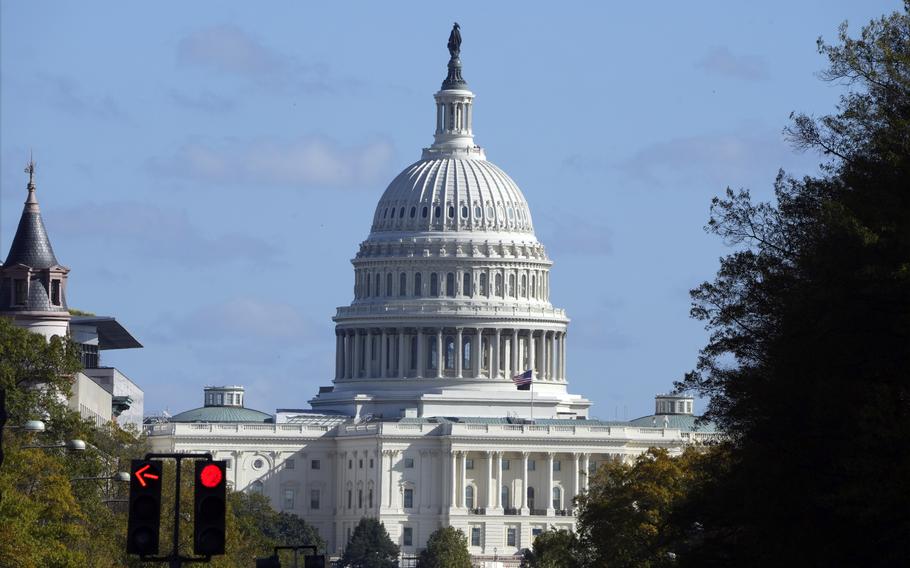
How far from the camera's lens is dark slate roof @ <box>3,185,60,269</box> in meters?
154

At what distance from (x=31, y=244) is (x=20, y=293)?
2788 millimetres

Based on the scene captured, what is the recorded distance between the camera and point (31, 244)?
506 ft

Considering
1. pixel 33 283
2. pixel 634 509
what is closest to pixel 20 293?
pixel 33 283

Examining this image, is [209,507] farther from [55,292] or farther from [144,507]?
[55,292]

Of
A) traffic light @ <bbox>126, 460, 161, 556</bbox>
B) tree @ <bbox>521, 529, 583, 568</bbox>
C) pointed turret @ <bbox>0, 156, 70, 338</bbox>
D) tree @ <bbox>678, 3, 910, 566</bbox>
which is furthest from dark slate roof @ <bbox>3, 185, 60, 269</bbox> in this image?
traffic light @ <bbox>126, 460, 161, 556</bbox>

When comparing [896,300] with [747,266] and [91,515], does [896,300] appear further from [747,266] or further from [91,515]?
[91,515]

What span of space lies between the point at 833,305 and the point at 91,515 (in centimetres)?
5945

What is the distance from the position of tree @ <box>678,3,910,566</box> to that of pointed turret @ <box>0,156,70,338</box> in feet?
241

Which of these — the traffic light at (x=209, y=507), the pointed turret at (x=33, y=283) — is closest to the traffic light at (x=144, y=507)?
the traffic light at (x=209, y=507)

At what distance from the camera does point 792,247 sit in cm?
8469

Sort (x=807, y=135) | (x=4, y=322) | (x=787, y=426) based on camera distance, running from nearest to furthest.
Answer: (x=787, y=426) → (x=807, y=135) → (x=4, y=322)

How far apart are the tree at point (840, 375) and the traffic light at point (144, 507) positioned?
1611cm

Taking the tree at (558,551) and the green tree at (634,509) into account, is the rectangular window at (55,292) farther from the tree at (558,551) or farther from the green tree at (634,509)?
the green tree at (634,509)

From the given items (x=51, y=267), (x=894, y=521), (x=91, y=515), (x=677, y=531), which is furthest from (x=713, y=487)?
(x=51, y=267)
